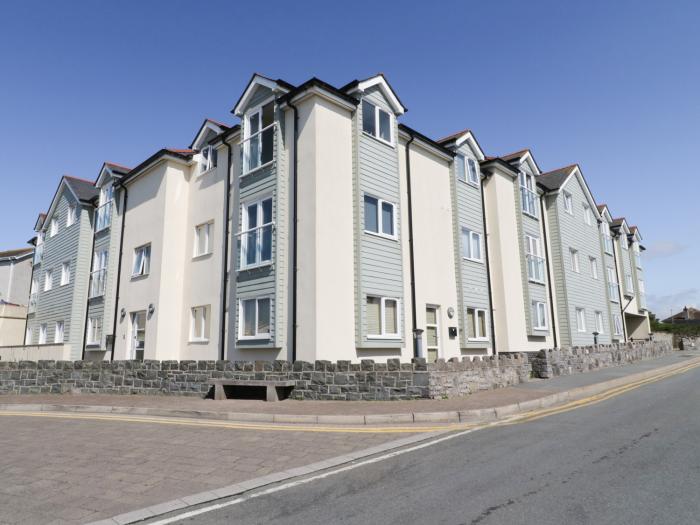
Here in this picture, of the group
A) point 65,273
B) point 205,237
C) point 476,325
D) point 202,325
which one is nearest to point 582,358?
point 476,325

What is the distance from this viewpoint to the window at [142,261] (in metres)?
19.9

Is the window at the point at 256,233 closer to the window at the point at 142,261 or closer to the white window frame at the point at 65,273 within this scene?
the window at the point at 142,261

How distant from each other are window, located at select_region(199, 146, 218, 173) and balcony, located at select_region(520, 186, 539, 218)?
14759mm

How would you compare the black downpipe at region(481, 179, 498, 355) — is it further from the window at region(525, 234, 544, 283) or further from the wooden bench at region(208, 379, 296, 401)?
the wooden bench at region(208, 379, 296, 401)

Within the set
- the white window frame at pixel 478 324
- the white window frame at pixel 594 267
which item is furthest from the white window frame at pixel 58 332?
the white window frame at pixel 594 267

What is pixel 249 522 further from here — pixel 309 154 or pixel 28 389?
pixel 28 389

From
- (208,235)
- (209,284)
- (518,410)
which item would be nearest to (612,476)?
(518,410)

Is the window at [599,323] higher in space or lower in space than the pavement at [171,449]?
higher

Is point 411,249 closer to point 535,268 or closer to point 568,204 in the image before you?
point 535,268

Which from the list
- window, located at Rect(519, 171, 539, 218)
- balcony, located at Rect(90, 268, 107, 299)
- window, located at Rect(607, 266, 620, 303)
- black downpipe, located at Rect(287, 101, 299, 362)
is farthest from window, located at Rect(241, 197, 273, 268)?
window, located at Rect(607, 266, 620, 303)

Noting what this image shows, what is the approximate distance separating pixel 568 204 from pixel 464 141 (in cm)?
1098

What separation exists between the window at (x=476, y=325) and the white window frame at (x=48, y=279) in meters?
23.5

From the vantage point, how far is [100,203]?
24.2m

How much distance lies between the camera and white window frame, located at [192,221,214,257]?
1833cm
